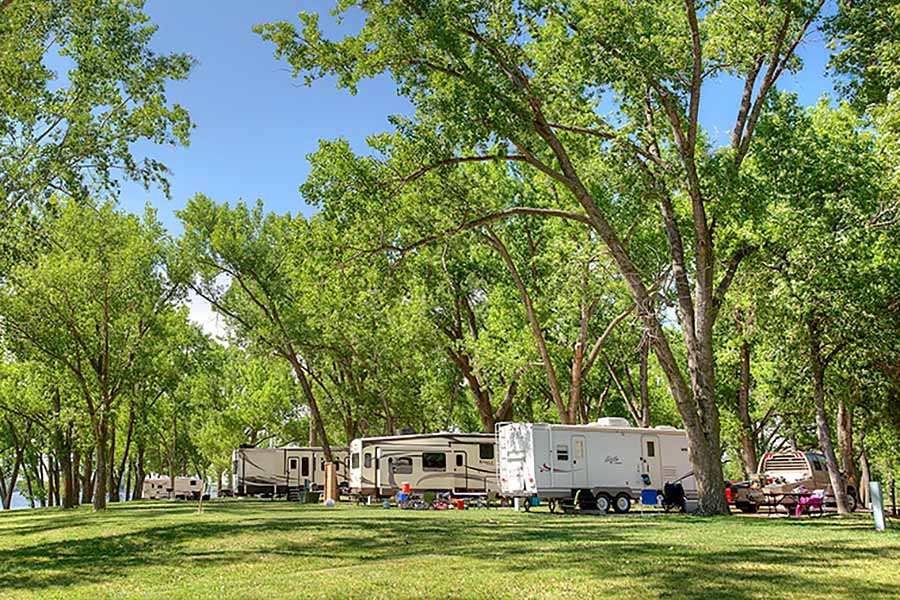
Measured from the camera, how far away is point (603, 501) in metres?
23.7

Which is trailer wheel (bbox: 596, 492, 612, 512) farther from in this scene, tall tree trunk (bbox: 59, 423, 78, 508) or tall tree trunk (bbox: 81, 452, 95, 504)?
tall tree trunk (bbox: 81, 452, 95, 504)

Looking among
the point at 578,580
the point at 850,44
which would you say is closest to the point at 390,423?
the point at 850,44

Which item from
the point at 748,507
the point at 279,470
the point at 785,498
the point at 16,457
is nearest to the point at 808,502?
the point at 785,498

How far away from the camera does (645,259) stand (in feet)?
89.0

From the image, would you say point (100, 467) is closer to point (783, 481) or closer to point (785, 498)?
point (785, 498)

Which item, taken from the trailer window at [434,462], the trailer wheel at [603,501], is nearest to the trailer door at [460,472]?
the trailer window at [434,462]

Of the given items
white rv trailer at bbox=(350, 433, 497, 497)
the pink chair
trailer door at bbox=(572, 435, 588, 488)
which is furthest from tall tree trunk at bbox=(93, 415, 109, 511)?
the pink chair

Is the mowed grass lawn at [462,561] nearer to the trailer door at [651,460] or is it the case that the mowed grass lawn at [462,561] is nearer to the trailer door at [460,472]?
the trailer door at [651,460]

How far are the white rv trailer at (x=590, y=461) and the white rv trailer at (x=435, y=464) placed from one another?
283 inches

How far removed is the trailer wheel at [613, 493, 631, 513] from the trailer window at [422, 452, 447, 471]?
8.54 metres

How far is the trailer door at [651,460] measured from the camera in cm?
2475

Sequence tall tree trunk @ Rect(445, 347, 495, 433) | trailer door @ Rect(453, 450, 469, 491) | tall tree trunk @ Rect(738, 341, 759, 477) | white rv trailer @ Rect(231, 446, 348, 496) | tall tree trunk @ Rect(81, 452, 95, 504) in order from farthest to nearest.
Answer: tall tree trunk @ Rect(81, 452, 95, 504)
white rv trailer @ Rect(231, 446, 348, 496)
tall tree trunk @ Rect(445, 347, 495, 433)
tall tree trunk @ Rect(738, 341, 759, 477)
trailer door @ Rect(453, 450, 469, 491)

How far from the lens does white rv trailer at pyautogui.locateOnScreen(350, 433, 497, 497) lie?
102 feet

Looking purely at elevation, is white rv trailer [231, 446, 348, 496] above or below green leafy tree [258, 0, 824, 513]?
below
